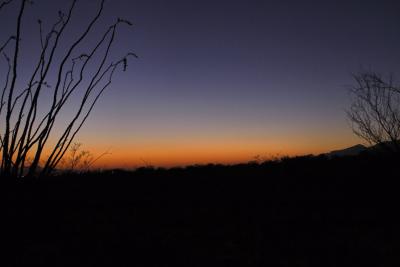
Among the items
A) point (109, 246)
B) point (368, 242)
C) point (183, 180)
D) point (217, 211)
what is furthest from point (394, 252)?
point (183, 180)

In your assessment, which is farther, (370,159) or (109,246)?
(370,159)

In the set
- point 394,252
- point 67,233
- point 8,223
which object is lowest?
point 394,252

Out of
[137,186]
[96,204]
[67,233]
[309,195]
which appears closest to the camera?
[67,233]

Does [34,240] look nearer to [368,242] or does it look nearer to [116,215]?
[116,215]

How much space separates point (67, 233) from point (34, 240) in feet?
2.45

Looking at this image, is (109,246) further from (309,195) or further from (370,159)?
(370,159)

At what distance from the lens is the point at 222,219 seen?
542 centimetres

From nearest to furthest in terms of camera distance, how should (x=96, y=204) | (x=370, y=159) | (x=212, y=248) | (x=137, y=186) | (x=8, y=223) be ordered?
(x=8, y=223)
(x=212, y=248)
(x=96, y=204)
(x=370, y=159)
(x=137, y=186)

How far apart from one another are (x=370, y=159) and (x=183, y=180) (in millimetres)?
5091

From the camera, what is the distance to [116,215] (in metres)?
6.08

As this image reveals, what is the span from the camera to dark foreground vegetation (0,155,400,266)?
346 centimetres

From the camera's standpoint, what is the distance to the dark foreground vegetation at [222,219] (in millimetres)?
3465

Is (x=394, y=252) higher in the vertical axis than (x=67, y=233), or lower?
lower

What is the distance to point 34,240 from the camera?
13.4ft
